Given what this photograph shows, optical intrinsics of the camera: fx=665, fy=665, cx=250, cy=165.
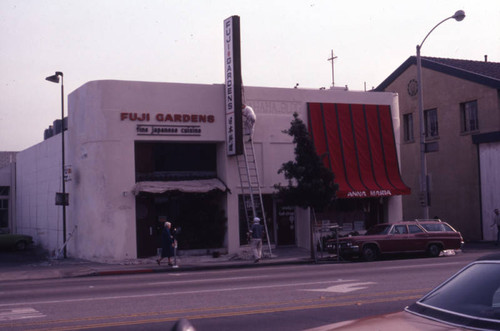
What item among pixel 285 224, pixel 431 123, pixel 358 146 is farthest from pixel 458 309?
pixel 431 123

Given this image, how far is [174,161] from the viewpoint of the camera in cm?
2820

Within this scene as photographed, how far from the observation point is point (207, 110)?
28000 mm

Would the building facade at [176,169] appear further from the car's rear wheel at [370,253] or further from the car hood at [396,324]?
the car hood at [396,324]

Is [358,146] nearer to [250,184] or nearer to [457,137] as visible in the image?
[250,184]

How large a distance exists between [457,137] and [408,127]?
15.0ft

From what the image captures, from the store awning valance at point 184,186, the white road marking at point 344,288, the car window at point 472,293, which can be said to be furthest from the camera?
the store awning valance at point 184,186

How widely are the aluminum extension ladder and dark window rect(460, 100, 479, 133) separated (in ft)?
45.1

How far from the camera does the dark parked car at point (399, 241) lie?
24891mm

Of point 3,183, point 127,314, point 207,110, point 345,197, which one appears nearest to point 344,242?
point 345,197

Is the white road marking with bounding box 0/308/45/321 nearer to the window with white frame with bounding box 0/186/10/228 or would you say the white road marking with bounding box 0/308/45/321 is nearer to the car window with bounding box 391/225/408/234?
the car window with bounding box 391/225/408/234

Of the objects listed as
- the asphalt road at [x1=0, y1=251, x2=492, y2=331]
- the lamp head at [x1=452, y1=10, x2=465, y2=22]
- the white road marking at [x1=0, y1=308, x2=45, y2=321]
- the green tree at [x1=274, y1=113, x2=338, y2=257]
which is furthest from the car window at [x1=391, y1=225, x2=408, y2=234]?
the white road marking at [x1=0, y1=308, x2=45, y2=321]

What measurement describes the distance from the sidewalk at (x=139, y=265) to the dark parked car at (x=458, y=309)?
721 inches

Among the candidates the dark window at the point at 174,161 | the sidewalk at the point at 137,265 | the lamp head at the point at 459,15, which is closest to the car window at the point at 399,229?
the sidewalk at the point at 137,265

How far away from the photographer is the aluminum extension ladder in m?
28.2
